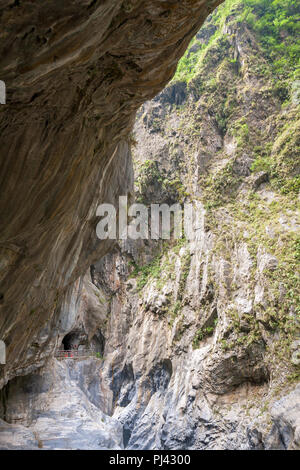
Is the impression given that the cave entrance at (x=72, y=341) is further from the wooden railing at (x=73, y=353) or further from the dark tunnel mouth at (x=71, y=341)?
the wooden railing at (x=73, y=353)

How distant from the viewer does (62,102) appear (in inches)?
171

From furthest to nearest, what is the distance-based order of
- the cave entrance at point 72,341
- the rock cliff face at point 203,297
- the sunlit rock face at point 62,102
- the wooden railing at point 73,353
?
the cave entrance at point 72,341, the wooden railing at point 73,353, the rock cliff face at point 203,297, the sunlit rock face at point 62,102

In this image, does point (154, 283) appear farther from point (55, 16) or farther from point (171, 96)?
point (55, 16)

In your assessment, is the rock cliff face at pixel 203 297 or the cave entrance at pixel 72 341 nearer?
the rock cliff face at pixel 203 297

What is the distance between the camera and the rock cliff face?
12.9 m

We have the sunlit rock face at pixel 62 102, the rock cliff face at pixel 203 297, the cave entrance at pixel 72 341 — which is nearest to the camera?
the sunlit rock face at pixel 62 102

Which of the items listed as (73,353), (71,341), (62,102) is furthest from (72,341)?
(62,102)

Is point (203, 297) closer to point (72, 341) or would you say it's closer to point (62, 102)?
point (72, 341)

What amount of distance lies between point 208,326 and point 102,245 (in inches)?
397

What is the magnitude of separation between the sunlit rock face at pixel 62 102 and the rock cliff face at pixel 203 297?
225 inches

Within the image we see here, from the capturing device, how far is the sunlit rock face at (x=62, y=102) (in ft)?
10.7

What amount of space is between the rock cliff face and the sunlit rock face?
572 centimetres

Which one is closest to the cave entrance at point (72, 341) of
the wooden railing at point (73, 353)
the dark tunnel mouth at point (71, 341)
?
the dark tunnel mouth at point (71, 341)

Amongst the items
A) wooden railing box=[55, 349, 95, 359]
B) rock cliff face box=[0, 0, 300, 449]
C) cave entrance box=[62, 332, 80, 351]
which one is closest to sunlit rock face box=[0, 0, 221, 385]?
rock cliff face box=[0, 0, 300, 449]
